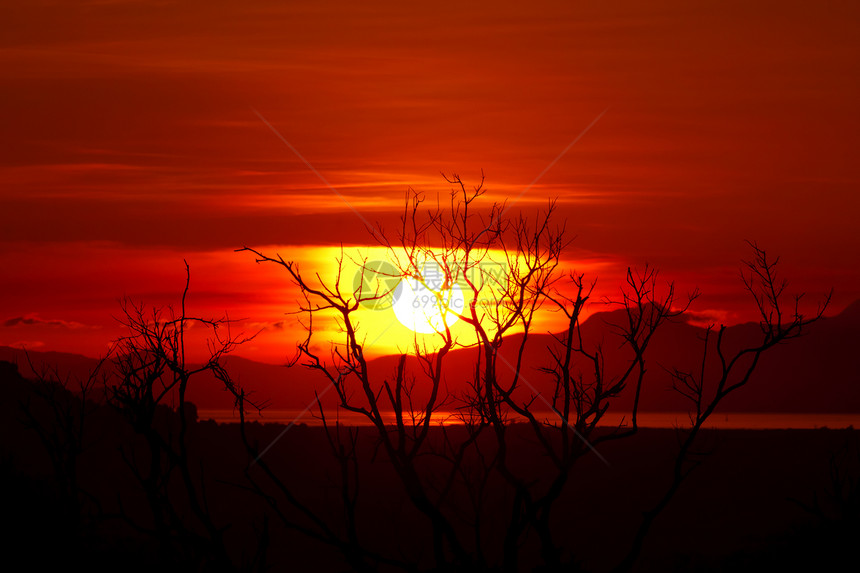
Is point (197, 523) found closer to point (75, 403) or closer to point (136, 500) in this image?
point (136, 500)

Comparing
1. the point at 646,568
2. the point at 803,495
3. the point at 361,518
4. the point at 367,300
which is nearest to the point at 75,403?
the point at 361,518

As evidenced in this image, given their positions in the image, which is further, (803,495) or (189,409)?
(189,409)

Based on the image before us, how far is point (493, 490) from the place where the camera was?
57.0 meters

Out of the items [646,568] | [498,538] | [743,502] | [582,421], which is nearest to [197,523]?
[498,538]

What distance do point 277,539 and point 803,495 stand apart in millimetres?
28964

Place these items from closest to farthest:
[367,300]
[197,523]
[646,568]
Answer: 1. [367,300]
2. [646,568]
3. [197,523]

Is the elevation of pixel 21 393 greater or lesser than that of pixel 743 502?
greater

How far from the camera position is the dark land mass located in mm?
44344

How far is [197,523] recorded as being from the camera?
46.7 metres

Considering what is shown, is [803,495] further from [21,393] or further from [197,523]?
[21,393]

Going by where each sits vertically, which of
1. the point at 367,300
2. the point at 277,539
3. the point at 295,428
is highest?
the point at 367,300

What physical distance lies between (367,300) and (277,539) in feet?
117

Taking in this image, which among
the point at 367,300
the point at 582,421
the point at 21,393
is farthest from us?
the point at 21,393

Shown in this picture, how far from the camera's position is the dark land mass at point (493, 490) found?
1746 inches
